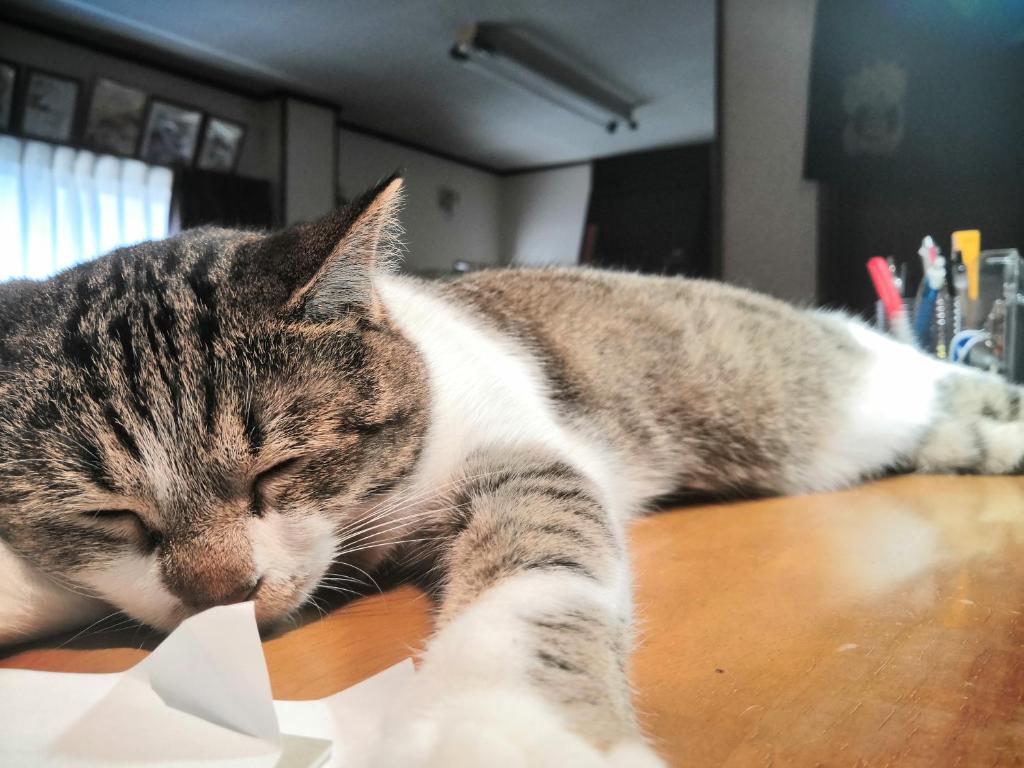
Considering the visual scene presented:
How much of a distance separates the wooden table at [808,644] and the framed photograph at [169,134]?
3958 millimetres

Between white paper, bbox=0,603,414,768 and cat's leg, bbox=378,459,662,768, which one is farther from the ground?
cat's leg, bbox=378,459,662,768

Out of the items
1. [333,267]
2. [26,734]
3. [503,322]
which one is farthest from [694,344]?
[26,734]

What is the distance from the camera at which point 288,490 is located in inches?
23.5

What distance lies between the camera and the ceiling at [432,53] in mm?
3021

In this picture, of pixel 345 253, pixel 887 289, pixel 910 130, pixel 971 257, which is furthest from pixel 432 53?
pixel 345 253

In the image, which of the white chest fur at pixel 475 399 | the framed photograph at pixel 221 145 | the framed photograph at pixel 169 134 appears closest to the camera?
the white chest fur at pixel 475 399

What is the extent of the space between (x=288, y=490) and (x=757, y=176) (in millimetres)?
1725

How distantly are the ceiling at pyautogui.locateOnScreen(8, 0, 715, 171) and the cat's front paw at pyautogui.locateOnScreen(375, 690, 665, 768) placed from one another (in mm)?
2868

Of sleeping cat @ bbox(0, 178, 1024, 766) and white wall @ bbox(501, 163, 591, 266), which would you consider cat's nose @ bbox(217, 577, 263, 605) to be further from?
white wall @ bbox(501, 163, 591, 266)

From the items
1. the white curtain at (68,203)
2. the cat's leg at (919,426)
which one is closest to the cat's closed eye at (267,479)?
the cat's leg at (919,426)

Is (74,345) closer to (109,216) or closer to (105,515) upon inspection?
(105,515)

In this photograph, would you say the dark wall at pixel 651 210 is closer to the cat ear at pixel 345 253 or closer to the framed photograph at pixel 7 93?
the cat ear at pixel 345 253

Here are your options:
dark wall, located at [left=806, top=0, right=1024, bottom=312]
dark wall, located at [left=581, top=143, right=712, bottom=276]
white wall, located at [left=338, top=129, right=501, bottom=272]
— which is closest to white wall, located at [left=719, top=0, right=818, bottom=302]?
dark wall, located at [left=806, top=0, right=1024, bottom=312]

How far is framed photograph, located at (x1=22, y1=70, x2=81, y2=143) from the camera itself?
337 centimetres
